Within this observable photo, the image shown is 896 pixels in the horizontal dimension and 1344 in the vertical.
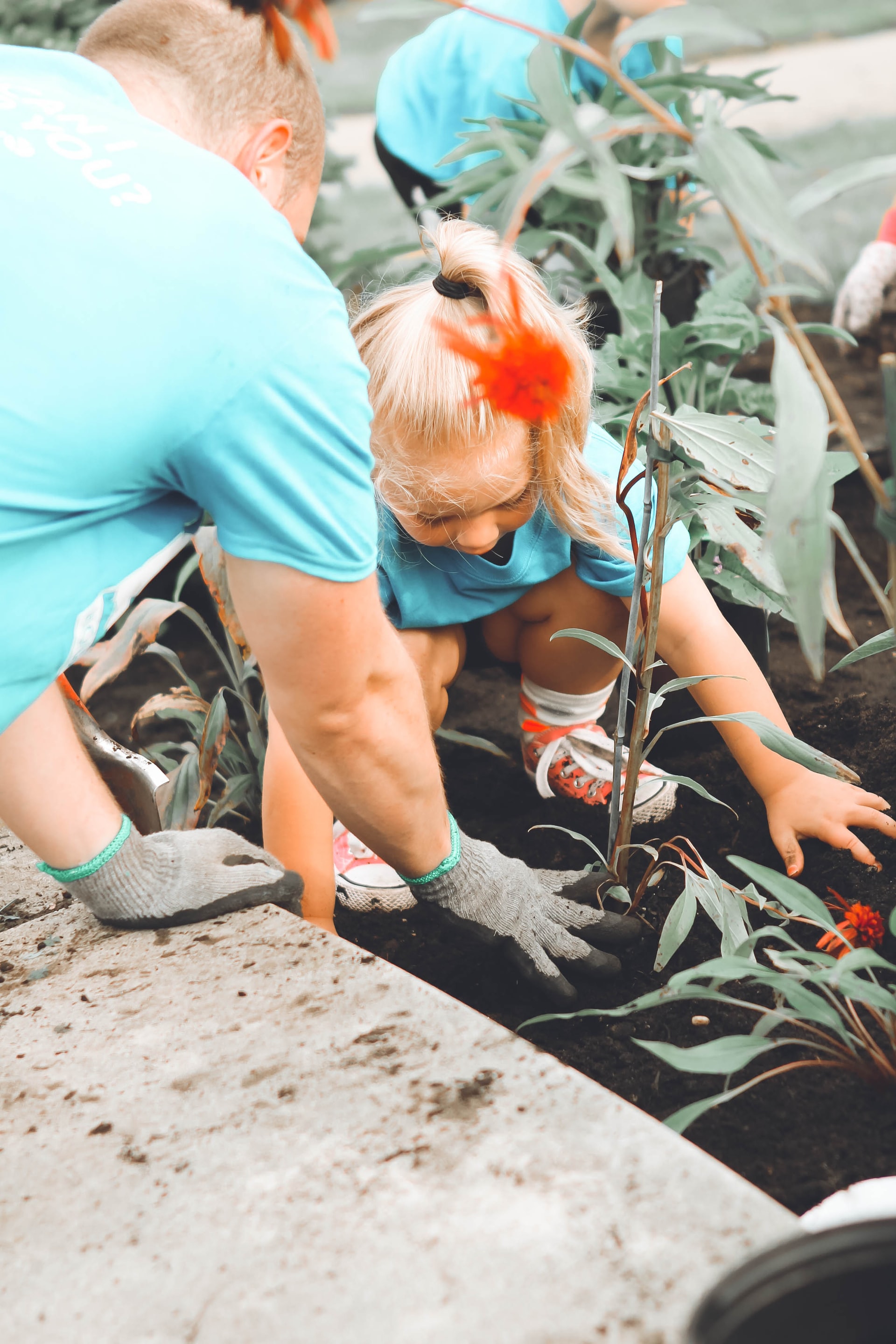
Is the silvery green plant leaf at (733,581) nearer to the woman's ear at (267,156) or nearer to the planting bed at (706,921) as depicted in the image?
the planting bed at (706,921)

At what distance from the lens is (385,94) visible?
89.8 inches

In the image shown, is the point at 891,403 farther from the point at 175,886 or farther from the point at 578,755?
the point at 578,755

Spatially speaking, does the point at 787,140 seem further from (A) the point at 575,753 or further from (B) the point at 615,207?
(B) the point at 615,207

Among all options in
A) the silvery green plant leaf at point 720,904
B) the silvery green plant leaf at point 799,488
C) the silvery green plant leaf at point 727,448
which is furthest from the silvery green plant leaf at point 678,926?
the silvery green plant leaf at point 799,488

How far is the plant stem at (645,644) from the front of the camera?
92cm

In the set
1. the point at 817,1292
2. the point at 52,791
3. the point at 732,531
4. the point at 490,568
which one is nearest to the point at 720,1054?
the point at 817,1292

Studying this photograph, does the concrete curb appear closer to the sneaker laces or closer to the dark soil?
the dark soil

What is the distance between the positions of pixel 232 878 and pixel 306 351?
57cm

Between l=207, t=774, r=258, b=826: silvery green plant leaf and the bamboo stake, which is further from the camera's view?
l=207, t=774, r=258, b=826: silvery green plant leaf

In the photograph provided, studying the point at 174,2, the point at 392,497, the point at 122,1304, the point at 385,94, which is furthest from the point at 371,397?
the point at 385,94

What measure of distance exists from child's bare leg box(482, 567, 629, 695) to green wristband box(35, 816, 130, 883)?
0.64m

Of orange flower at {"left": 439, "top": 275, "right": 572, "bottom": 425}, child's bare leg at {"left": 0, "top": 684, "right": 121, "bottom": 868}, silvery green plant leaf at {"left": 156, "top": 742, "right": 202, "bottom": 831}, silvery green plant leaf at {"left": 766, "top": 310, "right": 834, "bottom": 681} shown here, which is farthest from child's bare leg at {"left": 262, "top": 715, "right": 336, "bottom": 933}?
silvery green plant leaf at {"left": 766, "top": 310, "right": 834, "bottom": 681}

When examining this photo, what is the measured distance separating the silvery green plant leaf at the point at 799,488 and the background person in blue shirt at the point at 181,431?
16.1 inches

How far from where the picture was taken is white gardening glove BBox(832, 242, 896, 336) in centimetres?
294
